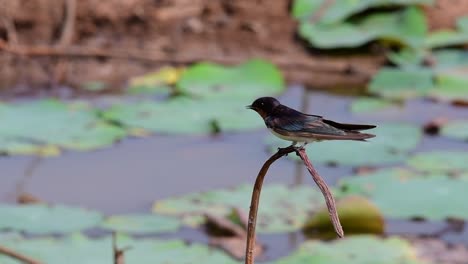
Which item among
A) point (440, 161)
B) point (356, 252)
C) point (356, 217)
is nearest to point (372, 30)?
point (440, 161)

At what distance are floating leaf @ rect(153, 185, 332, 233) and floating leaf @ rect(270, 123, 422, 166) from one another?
0.45 meters

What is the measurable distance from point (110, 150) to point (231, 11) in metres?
2.31

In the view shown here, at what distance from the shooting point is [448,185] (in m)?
4.51

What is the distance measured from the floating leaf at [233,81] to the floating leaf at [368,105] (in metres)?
0.52

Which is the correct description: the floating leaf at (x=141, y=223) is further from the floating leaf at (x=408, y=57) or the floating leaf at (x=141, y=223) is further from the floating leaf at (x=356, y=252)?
the floating leaf at (x=408, y=57)

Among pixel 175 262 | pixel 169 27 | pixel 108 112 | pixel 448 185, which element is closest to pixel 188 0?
pixel 169 27

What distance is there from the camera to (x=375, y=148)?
5133 millimetres

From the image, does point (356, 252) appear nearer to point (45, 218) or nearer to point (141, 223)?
point (141, 223)

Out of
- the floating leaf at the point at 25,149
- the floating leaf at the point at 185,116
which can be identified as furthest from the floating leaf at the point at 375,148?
the floating leaf at the point at 25,149

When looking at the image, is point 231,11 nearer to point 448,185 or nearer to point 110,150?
point 110,150

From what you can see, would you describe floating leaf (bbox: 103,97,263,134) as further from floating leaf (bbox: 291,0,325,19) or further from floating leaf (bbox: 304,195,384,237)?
floating leaf (bbox: 291,0,325,19)

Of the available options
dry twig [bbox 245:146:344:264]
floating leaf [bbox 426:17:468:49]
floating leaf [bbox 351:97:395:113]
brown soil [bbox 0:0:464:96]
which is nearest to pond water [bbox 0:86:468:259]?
floating leaf [bbox 351:97:395:113]

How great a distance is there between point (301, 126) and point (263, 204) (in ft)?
8.00

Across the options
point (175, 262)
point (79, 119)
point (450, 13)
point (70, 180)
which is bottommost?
point (175, 262)
